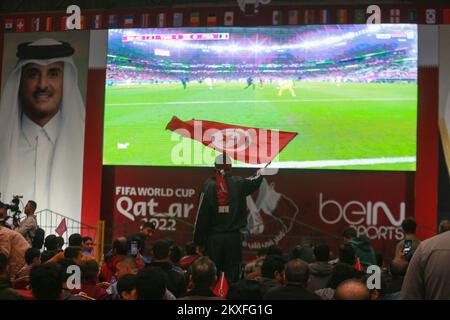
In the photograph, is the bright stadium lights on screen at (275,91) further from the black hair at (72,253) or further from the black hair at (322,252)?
the black hair at (72,253)

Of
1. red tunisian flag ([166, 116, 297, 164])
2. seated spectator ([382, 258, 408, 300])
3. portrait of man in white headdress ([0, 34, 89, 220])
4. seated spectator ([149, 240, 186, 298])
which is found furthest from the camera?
portrait of man in white headdress ([0, 34, 89, 220])

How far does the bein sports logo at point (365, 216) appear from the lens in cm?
1010

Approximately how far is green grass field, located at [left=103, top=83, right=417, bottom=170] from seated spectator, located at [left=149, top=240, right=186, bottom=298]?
232 inches

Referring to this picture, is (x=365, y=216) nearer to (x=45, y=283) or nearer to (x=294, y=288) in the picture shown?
(x=294, y=288)

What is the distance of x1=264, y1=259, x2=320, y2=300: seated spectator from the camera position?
11.1 feet

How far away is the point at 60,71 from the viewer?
11484 mm


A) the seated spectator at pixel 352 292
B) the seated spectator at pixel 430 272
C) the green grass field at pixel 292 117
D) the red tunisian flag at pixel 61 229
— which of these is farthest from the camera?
the green grass field at pixel 292 117

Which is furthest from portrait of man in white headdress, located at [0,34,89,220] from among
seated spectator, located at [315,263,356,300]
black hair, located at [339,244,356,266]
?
seated spectator, located at [315,263,356,300]

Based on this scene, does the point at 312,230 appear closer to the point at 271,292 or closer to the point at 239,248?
the point at 239,248

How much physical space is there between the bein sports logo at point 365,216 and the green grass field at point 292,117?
2.05ft

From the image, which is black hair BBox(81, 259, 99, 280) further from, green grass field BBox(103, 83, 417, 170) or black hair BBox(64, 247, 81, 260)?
green grass field BBox(103, 83, 417, 170)

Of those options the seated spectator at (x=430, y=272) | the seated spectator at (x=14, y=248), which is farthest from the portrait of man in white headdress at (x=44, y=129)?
the seated spectator at (x=430, y=272)

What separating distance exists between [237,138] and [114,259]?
5.31 meters
